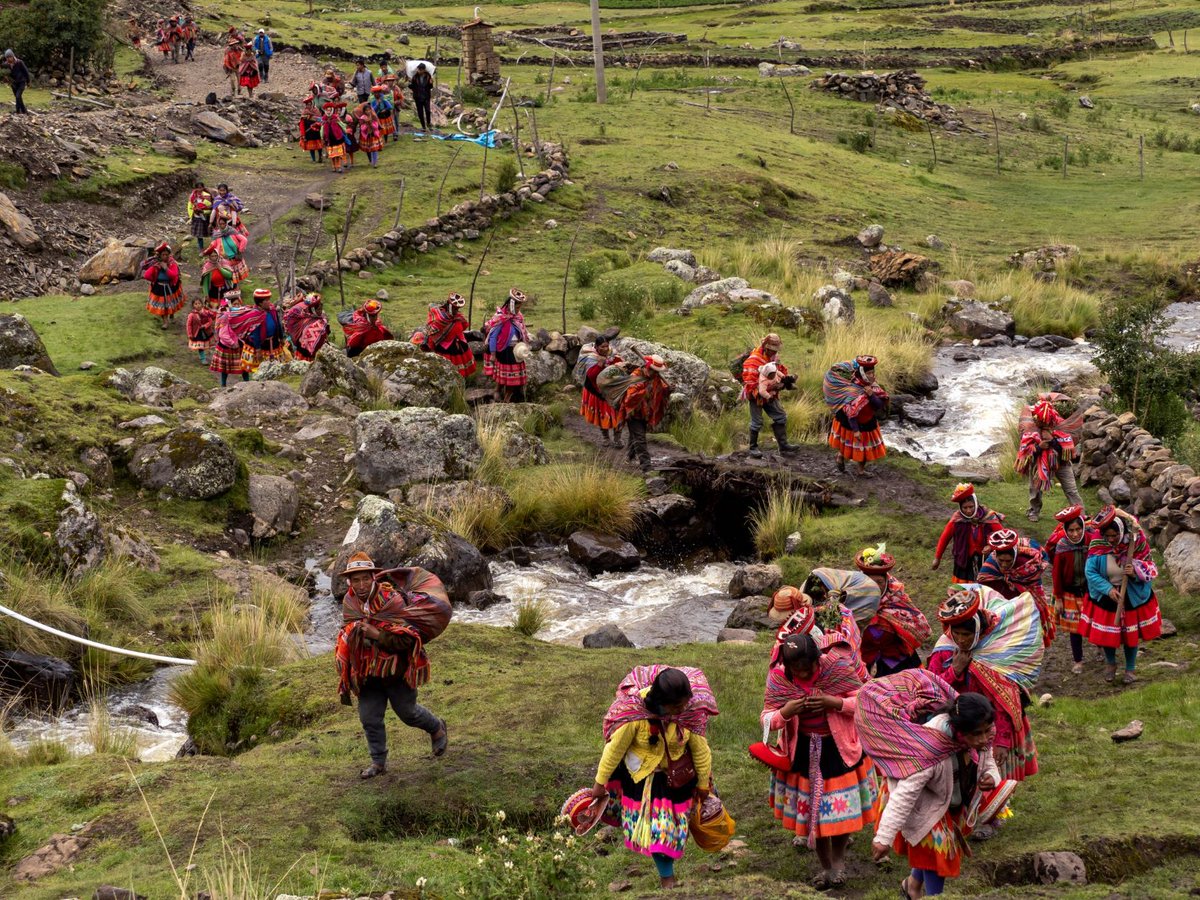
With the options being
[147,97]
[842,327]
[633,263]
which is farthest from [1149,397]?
[147,97]

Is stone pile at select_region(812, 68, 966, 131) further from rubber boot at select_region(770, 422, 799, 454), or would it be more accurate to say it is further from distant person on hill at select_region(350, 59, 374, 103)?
rubber boot at select_region(770, 422, 799, 454)

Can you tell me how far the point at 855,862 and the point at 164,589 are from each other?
7325mm

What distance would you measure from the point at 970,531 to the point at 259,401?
31.3ft

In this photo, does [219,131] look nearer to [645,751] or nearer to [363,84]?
[363,84]

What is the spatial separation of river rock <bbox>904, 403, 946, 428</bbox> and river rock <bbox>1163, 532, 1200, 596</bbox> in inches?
257

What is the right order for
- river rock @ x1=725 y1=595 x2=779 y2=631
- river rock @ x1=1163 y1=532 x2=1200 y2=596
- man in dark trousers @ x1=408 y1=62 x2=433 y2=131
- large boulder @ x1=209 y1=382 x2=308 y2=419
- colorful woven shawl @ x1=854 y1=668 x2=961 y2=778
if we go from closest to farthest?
colorful woven shawl @ x1=854 y1=668 x2=961 y2=778, river rock @ x1=1163 y1=532 x2=1200 y2=596, river rock @ x1=725 y1=595 x2=779 y2=631, large boulder @ x1=209 y1=382 x2=308 y2=419, man in dark trousers @ x1=408 y1=62 x2=433 y2=131

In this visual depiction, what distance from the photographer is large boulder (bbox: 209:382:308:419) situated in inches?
635

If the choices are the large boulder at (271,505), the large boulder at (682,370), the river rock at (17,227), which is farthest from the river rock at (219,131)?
the large boulder at (271,505)

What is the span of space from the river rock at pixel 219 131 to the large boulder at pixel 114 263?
339 inches

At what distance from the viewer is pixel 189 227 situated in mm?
24922

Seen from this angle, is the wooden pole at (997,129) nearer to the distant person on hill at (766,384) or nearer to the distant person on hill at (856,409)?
the distant person on hill at (766,384)

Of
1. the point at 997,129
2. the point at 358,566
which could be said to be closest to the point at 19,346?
the point at 358,566

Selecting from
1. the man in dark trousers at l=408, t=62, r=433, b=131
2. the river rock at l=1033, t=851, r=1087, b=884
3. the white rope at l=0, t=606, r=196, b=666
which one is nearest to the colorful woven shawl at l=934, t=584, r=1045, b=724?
the river rock at l=1033, t=851, r=1087, b=884

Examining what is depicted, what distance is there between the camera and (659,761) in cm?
602
